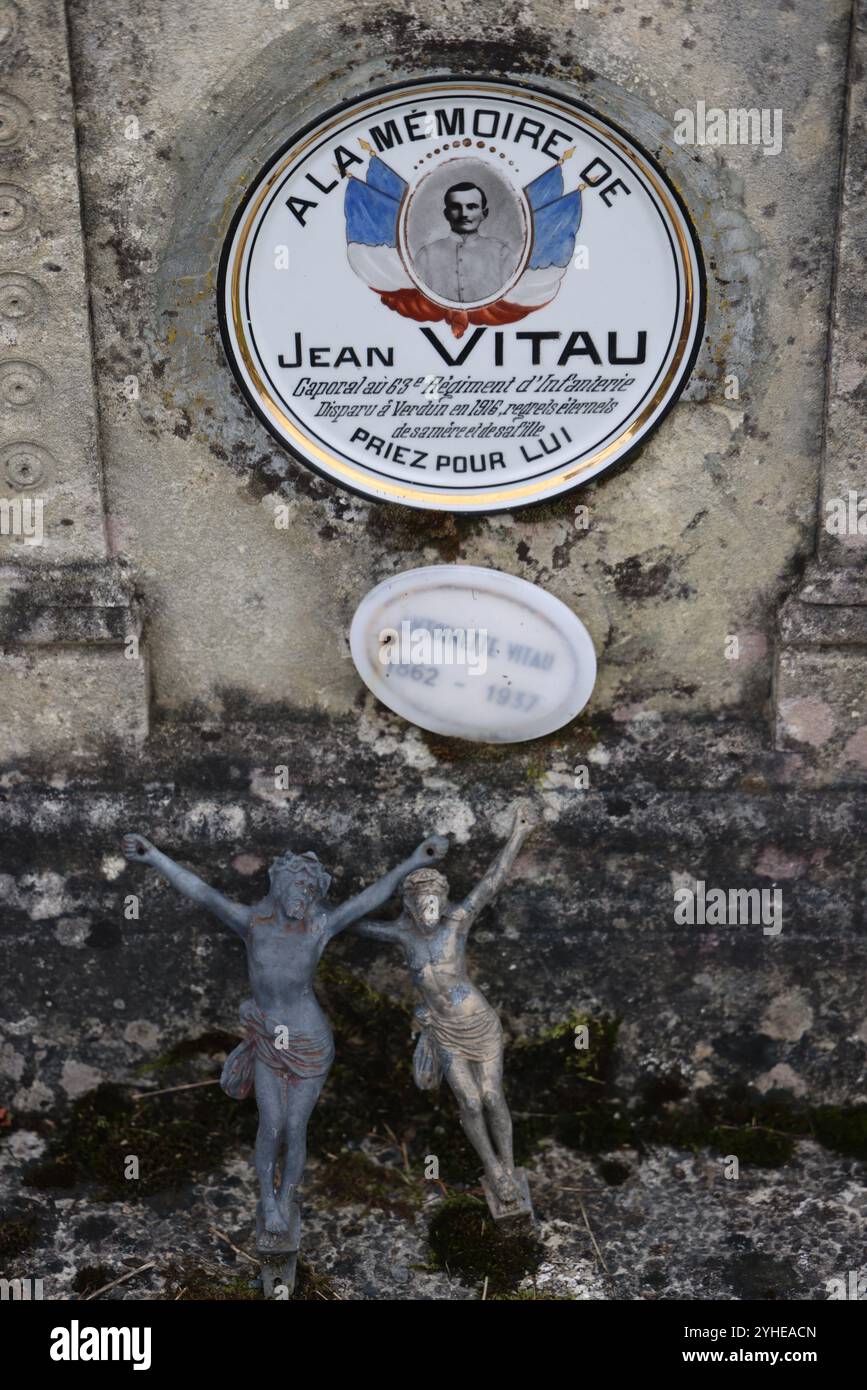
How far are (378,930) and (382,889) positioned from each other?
172 millimetres

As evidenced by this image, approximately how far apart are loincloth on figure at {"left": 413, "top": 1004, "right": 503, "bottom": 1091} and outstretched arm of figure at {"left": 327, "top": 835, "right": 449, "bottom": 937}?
490 millimetres

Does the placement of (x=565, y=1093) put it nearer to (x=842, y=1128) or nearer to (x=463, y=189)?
(x=842, y=1128)

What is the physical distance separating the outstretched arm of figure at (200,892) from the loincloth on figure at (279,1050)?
35 cm

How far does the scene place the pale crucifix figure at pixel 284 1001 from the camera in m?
5.40

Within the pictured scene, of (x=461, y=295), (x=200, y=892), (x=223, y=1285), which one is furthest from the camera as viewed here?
(x=223, y=1285)

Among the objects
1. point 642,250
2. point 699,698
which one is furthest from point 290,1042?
point 642,250

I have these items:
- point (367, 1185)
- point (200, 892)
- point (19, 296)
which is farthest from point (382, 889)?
point (19, 296)

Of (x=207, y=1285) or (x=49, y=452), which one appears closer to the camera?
(x=49, y=452)

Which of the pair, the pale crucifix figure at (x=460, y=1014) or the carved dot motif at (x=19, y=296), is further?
the pale crucifix figure at (x=460, y=1014)

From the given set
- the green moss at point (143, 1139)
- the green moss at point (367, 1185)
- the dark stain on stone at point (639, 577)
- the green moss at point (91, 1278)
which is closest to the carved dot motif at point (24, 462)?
the dark stain on stone at point (639, 577)

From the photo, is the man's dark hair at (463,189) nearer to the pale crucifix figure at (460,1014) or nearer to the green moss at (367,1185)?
the pale crucifix figure at (460,1014)

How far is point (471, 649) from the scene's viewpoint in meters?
5.49

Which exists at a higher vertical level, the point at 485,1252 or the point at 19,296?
the point at 19,296

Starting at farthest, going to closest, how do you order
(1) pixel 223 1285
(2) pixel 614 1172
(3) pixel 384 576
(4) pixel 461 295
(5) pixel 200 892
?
(2) pixel 614 1172
(1) pixel 223 1285
(3) pixel 384 576
(5) pixel 200 892
(4) pixel 461 295
